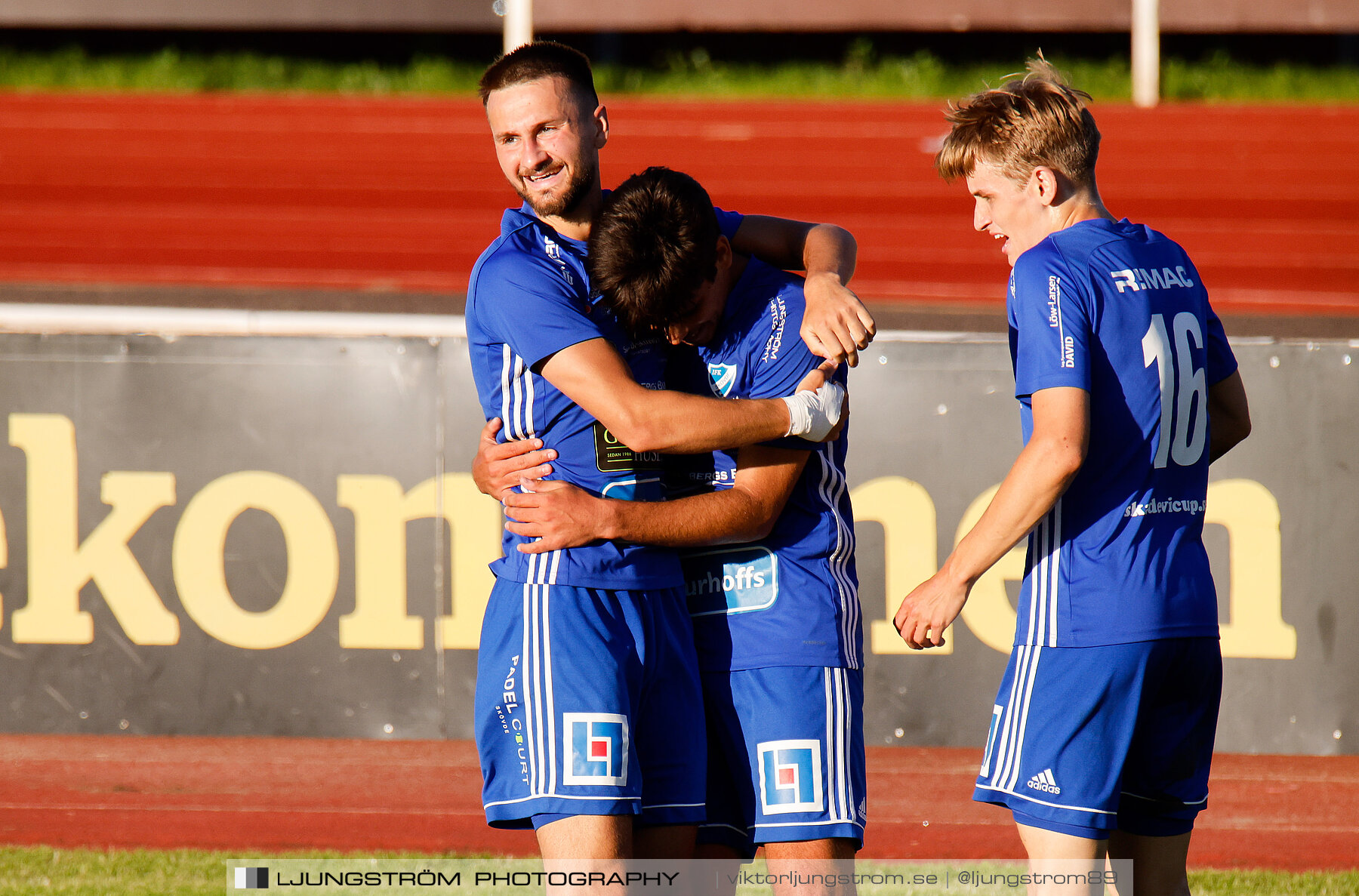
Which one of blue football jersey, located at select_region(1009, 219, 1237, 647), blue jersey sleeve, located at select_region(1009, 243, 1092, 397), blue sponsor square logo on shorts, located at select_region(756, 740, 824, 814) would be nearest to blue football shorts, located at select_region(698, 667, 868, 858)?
blue sponsor square logo on shorts, located at select_region(756, 740, 824, 814)

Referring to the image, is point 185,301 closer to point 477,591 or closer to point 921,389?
point 477,591

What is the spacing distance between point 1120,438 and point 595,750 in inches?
38.1

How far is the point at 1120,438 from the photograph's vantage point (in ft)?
6.82

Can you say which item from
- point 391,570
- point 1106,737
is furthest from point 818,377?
point 391,570

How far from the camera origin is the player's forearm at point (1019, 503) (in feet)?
6.49

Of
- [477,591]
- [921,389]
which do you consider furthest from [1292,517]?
[477,591]

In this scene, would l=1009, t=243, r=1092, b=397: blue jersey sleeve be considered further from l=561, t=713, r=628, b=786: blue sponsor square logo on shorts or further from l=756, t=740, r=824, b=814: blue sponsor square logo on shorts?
l=561, t=713, r=628, b=786: blue sponsor square logo on shorts

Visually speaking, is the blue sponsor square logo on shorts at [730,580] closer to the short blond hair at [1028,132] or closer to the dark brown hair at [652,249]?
the dark brown hair at [652,249]

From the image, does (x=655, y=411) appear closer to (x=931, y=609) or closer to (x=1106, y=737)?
(x=931, y=609)

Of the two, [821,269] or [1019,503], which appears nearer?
[1019,503]

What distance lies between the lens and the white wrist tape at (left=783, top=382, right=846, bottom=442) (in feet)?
6.83

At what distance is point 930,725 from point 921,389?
1.13m

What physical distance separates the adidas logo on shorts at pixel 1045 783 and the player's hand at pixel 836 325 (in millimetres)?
717

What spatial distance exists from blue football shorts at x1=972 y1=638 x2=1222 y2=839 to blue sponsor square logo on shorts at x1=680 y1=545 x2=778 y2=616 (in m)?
0.43
